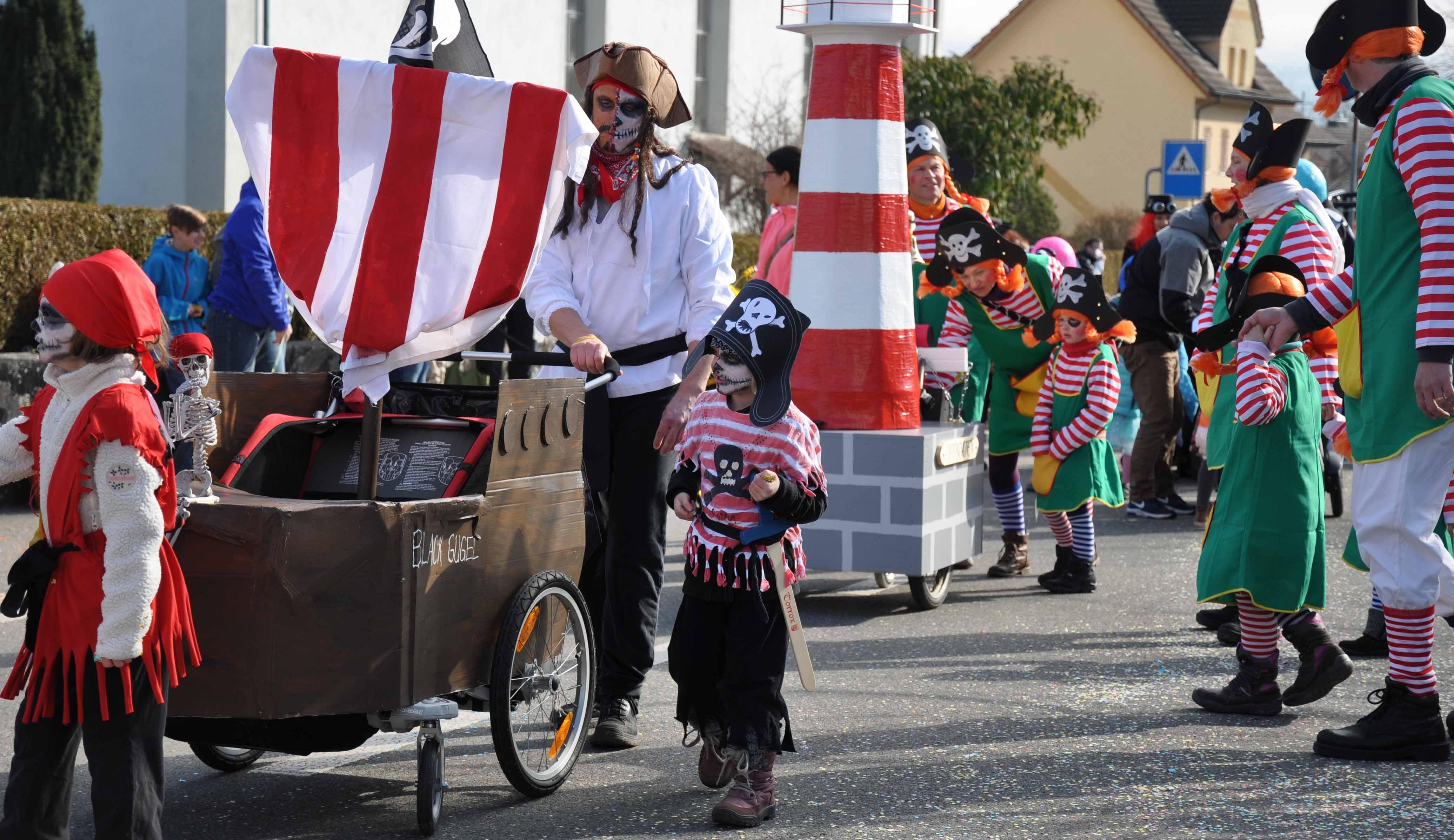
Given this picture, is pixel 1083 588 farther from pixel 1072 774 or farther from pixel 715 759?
pixel 715 759

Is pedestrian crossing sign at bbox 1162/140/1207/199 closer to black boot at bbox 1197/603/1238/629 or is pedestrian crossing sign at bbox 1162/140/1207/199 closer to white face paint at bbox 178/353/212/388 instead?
black boot at bbox 1197/603/1238/629

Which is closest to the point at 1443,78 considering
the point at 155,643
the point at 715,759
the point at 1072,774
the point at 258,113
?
the point at 1072,774

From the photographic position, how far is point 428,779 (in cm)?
386

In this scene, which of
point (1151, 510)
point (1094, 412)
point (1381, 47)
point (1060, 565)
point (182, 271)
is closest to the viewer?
point (1381, 47)

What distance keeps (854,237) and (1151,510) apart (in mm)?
4089

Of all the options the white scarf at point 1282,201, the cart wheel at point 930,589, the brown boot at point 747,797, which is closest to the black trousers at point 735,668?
the brown boot at point 747,797

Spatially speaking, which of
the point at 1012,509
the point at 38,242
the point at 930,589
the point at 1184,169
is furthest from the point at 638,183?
the point at 1184,169

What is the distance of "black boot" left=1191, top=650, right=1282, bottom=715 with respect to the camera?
203 inches

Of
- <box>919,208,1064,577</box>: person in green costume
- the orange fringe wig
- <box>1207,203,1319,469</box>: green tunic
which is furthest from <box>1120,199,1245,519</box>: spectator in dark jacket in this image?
the orange fringe wig

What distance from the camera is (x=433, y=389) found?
4.56m

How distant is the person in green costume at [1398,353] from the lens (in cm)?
445

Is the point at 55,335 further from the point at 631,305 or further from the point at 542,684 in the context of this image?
the point at 631,305

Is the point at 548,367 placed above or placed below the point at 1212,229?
below

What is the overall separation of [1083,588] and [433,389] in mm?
3888
